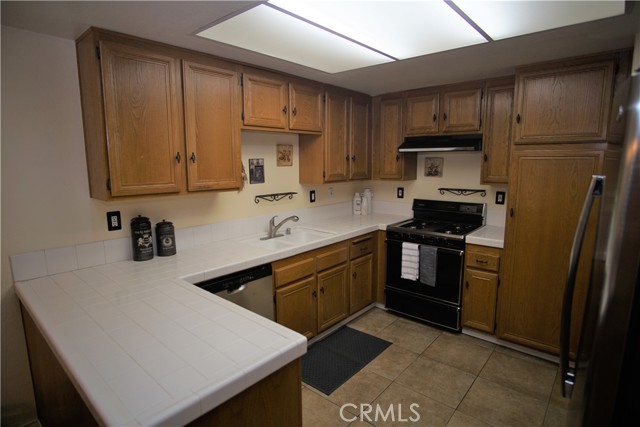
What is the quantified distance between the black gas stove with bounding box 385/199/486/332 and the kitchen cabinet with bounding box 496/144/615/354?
0.38m

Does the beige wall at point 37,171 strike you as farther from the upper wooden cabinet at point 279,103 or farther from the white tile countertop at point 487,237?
the white tile countertop at point 487,237

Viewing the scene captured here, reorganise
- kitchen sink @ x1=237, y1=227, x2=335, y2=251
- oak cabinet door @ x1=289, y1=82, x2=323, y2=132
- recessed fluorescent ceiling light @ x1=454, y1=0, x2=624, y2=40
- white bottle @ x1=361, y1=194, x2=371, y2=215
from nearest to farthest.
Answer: recessed fluorescent ceiling light @ x1=454, y1=0, x2=624, y2=40, kitchen sink @ x1=237, y1=227, x2=335, y2=251, oak cabinet door @ x1=289, y1=82, x2=323, y2=132, white bottle @ x1=361, y1=194, x2=371, y2=215

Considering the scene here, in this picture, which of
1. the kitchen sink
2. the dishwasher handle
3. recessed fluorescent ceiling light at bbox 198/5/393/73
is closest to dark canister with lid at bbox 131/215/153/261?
the dishwasher handle

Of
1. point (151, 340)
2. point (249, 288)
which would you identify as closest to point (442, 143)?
point (249, 288)

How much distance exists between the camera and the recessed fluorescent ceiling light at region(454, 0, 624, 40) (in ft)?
5.21

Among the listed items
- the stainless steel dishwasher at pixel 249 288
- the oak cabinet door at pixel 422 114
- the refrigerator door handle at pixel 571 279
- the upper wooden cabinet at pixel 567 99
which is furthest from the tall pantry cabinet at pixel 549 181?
the stainless steel dishwasher at pixel 249 288

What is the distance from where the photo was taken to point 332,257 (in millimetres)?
2992

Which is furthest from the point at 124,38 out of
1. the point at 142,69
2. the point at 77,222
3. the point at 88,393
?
the point at 88,393

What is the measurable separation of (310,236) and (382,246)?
0.82m

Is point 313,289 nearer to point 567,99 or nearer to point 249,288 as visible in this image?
point 249,288

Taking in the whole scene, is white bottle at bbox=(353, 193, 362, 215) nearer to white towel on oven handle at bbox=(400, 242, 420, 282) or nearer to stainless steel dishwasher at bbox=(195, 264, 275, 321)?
white towel on oven handle at bbox=(400, 242, 420, 282)

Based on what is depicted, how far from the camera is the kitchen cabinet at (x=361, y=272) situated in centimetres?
325

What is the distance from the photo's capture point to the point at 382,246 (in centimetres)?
349

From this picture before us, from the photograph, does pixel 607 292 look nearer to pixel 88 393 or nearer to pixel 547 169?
pixel 88 393
